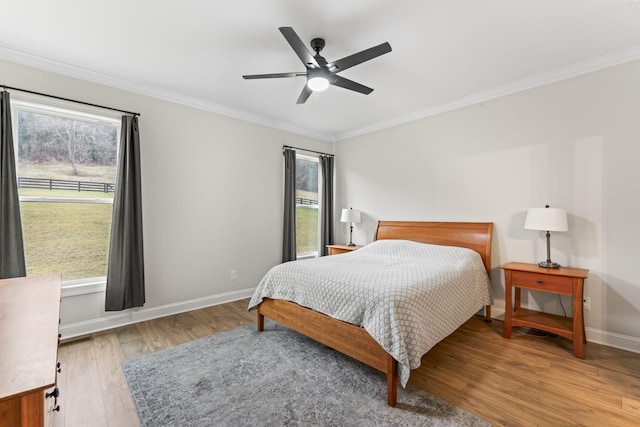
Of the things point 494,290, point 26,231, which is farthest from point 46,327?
point 494,290

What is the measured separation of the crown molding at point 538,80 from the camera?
2.57 meters

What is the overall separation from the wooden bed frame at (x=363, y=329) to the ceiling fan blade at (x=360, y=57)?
199cm

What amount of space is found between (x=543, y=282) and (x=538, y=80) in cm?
212

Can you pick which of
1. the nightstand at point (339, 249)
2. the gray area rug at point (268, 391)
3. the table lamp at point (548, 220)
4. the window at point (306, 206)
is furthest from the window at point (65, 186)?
the table lamp at point (548, 220)

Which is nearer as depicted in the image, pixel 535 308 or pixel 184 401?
pixel 184 401

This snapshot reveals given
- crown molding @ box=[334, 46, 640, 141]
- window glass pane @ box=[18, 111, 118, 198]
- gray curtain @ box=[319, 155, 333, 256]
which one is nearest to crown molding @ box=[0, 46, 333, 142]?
window glass pane @ box=[18, 111, 118, 198]

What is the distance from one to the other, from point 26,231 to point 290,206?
2.99m

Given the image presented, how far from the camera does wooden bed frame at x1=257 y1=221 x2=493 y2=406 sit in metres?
1.91

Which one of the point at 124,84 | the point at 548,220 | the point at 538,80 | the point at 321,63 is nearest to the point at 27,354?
the point at 321,63

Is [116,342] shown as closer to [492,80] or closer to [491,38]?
[491,38]

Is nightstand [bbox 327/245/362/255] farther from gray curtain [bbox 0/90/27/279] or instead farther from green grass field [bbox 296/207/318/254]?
gray curtain [bbox 0/90/27/279]

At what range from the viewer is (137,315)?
10.4 feet

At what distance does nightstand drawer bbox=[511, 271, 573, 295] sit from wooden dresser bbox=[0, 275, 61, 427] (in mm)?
3366

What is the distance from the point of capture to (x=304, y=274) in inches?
100
